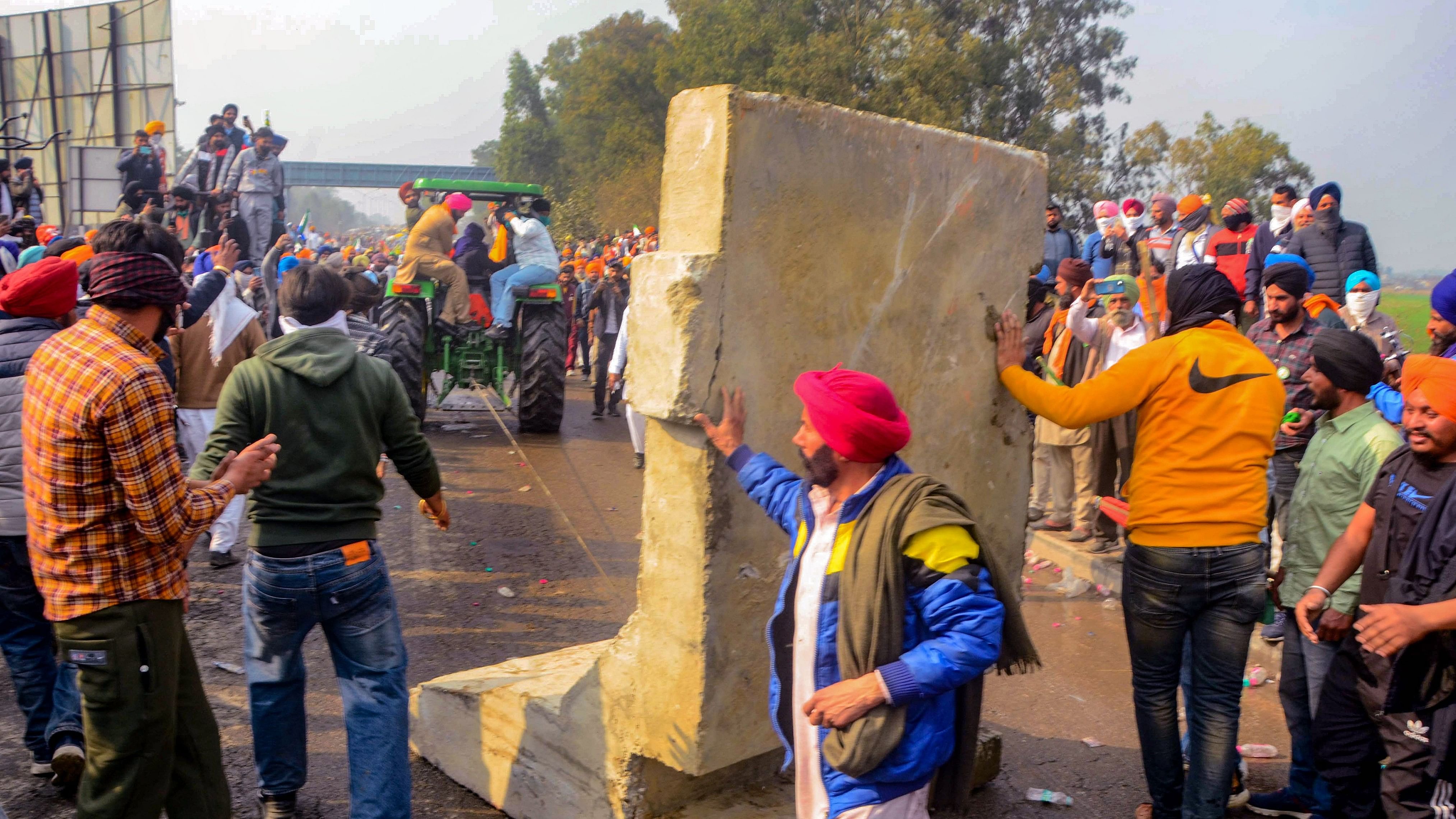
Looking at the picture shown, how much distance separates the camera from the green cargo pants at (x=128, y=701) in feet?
8.79

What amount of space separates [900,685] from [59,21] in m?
26.1

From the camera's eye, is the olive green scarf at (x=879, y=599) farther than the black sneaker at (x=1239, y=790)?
No

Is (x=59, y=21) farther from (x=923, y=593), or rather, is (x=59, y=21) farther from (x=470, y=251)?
(x=923, y=593)

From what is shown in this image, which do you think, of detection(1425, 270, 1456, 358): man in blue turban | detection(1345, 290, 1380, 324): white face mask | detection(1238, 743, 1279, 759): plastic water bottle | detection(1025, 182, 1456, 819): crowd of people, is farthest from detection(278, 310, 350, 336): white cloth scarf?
detection(1345, 290, 1380, 324): white face mask

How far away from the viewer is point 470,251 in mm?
11398

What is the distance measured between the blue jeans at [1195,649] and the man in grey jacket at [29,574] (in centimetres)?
362

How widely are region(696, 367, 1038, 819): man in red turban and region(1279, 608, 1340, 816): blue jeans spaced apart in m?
1.60

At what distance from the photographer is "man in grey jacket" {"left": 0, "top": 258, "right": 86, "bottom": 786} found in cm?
357

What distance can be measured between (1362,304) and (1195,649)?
3554 mm

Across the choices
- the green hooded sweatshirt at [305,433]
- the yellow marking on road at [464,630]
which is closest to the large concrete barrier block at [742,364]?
the green hooded sweatshirt at [305,433]

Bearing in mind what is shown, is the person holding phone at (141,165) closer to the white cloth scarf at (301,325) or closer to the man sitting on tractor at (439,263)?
the man sitting on tractor at (439,263)

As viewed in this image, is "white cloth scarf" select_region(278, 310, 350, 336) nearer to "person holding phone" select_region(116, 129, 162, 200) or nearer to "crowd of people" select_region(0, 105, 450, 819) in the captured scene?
"crowd of people" select_region(0, 105, 450, 819)

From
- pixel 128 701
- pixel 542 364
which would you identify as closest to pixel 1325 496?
pixel 128 701

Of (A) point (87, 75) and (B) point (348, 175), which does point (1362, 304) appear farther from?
(B) point (348, 175)
